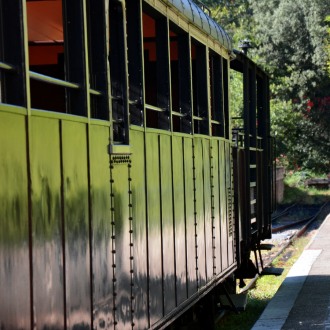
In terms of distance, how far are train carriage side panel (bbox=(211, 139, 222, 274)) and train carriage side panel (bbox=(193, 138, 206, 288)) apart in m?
0.62

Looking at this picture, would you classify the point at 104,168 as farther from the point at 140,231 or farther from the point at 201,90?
the point at 201,90

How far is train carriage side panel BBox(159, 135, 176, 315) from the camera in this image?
275 inches

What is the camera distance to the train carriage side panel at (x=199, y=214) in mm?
8352

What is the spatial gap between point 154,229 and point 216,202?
113 inches

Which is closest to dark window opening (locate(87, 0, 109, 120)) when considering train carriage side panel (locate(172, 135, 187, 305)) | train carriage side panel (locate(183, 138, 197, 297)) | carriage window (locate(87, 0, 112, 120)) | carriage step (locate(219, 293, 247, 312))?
carriage window (locate(87, 0, 112, 120))

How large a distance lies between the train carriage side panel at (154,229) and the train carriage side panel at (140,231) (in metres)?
0.13

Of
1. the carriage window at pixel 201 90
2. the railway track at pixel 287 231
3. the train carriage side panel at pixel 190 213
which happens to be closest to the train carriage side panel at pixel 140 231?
the train carriage side panel at pixel 190 213

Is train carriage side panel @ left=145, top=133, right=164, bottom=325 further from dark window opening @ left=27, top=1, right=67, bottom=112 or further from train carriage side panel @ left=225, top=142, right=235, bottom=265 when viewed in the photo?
train carriage side panel @ left=225, top=142, right=235, bottom=265

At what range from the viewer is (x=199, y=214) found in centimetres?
851

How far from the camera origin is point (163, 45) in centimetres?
714

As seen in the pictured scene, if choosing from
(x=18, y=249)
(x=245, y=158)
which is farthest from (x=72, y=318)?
(x=245, y=158)

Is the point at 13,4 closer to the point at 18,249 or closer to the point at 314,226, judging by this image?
the point at 18,249

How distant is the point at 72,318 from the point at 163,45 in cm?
301

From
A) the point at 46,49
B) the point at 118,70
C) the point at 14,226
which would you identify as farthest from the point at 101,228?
the point at 46,49
